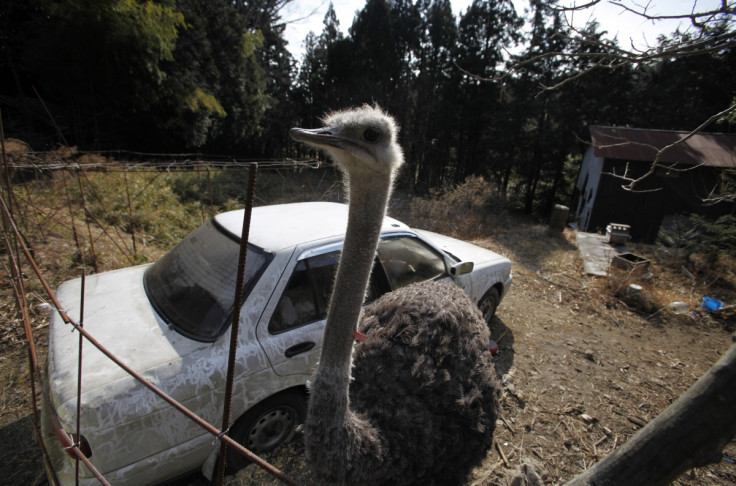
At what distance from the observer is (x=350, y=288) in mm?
1483

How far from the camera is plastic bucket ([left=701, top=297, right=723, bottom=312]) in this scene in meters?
5.55

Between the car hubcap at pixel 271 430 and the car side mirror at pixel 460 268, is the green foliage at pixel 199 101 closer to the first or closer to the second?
the car side mirror at pixel 460 268

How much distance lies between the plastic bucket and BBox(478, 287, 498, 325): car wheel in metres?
3.97

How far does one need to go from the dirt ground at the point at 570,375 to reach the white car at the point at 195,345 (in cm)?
54

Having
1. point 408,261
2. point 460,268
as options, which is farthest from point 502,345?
point 408,261

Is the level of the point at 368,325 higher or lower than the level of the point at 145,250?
higher

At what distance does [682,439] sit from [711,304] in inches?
271

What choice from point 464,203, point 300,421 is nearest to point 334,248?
point 300,421

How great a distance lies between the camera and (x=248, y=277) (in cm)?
219

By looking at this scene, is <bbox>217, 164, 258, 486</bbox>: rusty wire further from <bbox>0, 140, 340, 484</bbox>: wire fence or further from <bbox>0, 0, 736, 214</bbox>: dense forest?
<bbox>0, 0, 736, 214</bbox>: dense forest

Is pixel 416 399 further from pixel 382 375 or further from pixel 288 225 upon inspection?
pixel 288 225

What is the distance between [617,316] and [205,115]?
1578 cm

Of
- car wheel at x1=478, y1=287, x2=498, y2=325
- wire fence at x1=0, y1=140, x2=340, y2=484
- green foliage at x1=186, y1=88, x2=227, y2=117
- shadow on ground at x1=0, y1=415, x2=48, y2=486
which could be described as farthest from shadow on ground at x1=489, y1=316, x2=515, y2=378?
green foliage at x1=186, y1=88, x2=227, y2=117

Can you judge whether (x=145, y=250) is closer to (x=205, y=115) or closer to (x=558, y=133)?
(x=205, y=115)
